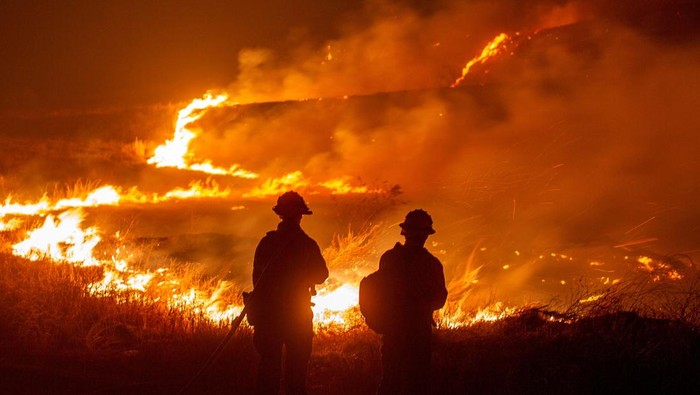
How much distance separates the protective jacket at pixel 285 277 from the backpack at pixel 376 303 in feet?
1.93

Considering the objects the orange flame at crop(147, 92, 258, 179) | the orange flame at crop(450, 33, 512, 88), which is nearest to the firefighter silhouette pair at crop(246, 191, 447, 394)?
the orange flame at crop(147, 92, 258, 179)

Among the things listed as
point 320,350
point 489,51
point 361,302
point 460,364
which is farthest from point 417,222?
point 489,51

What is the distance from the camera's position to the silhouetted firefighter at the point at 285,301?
516 cm

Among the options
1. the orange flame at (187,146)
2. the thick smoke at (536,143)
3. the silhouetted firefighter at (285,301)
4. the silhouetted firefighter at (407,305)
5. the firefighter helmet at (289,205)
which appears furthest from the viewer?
the orange flame at (187,146)

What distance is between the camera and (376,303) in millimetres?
4875

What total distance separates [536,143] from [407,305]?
10.7 m

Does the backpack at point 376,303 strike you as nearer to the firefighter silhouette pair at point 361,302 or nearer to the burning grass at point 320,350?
the firefighter silhouette pair at point 361,302

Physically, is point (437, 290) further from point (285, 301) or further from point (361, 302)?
point (285, 301)

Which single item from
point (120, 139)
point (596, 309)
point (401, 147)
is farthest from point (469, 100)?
point (120, 139)

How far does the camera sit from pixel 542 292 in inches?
404

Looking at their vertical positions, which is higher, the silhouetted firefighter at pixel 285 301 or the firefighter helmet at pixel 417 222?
the firefighter helmet at pixel 417 222

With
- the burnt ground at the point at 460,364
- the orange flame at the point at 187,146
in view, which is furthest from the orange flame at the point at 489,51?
the burnt ground at the point at 460,364

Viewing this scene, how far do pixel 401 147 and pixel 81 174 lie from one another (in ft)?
29.0

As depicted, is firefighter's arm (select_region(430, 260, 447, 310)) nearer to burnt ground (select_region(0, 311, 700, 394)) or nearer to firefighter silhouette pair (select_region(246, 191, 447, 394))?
firefighter silhouette pair (select_region(246, 191, 447, 394))
